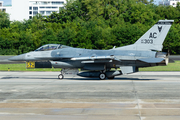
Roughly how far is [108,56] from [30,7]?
510 ft

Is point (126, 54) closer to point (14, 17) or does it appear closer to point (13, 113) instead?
point (13, 113)

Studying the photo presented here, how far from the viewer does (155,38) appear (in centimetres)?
2352

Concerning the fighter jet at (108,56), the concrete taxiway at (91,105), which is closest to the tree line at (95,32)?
the fighter jet at (108,56)

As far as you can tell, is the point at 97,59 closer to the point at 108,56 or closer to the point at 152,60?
the point at 108,56

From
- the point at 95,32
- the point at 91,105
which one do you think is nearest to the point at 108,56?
the point at 91,105

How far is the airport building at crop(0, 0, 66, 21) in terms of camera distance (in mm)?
155375

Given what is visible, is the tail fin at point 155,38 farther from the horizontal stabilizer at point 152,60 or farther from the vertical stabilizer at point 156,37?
the horizontal stabilizer at point 152,60

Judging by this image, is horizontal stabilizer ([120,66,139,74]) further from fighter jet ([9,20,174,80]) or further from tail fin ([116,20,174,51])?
tail fin ([116,20,174,51])

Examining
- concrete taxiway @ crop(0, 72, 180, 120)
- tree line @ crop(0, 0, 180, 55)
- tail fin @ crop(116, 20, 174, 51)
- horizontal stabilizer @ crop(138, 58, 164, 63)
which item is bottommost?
concrete taxiway @ crop(0, 72, 180, 120)

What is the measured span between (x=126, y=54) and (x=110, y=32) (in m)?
42.8

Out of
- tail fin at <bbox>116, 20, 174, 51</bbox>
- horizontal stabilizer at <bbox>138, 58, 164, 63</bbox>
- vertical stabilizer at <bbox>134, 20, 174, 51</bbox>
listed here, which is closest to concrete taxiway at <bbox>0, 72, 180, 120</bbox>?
horizontal stabilizer at <bbox>138, 58, 164, 63</bbox>

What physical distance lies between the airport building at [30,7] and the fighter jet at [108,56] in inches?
5457

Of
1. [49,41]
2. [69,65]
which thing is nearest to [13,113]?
[69,65]

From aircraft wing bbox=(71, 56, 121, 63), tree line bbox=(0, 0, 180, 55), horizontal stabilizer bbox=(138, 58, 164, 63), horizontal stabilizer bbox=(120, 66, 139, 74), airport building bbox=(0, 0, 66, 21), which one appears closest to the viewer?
horizontal stabilizer bbox=(138, 58, 164, 63)
